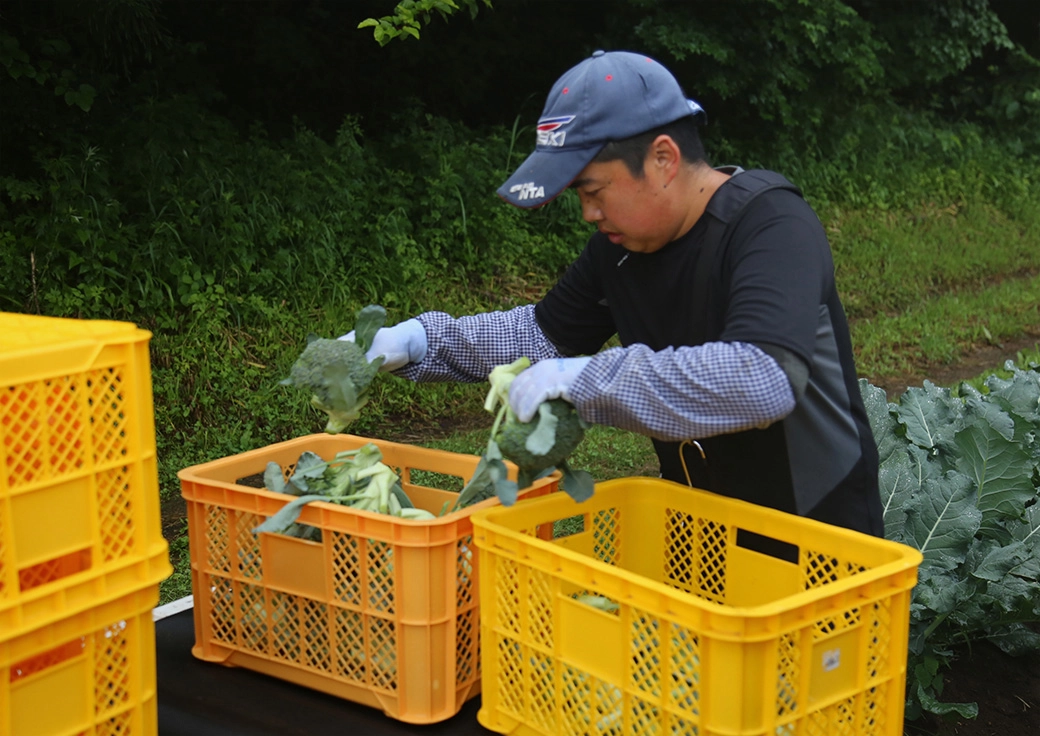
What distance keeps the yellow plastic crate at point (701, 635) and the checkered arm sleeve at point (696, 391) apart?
0.27m

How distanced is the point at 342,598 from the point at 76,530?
593 mm

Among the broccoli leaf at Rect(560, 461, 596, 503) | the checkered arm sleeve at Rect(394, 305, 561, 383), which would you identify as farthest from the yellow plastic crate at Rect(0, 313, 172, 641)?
the checkered arm sleeve at Rect(394, 305, 561, 383)

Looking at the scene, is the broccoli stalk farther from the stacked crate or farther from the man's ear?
the man's ear

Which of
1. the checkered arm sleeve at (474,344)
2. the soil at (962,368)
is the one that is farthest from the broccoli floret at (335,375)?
the soil at (962,368)

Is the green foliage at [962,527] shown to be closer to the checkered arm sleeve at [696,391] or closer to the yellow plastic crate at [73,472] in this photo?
the checkered arm sleeve at [696,391]

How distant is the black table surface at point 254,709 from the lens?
202 cm

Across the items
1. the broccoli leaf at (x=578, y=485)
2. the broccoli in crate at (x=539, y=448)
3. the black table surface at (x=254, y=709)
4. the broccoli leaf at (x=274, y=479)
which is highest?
the broccoli in crate at (x=539, y=448)

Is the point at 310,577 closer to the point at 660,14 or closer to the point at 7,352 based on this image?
the point at 7,352

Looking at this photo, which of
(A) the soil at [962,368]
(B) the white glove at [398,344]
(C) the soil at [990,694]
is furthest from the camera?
(A) the soil at [962,368]

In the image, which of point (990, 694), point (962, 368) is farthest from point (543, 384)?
point (962, 368)

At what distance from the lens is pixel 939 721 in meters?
2.60

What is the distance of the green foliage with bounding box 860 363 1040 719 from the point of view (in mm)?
2652

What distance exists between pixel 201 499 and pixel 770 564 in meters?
1.19

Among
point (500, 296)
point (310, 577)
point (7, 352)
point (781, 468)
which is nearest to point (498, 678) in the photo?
point (310, 577)
